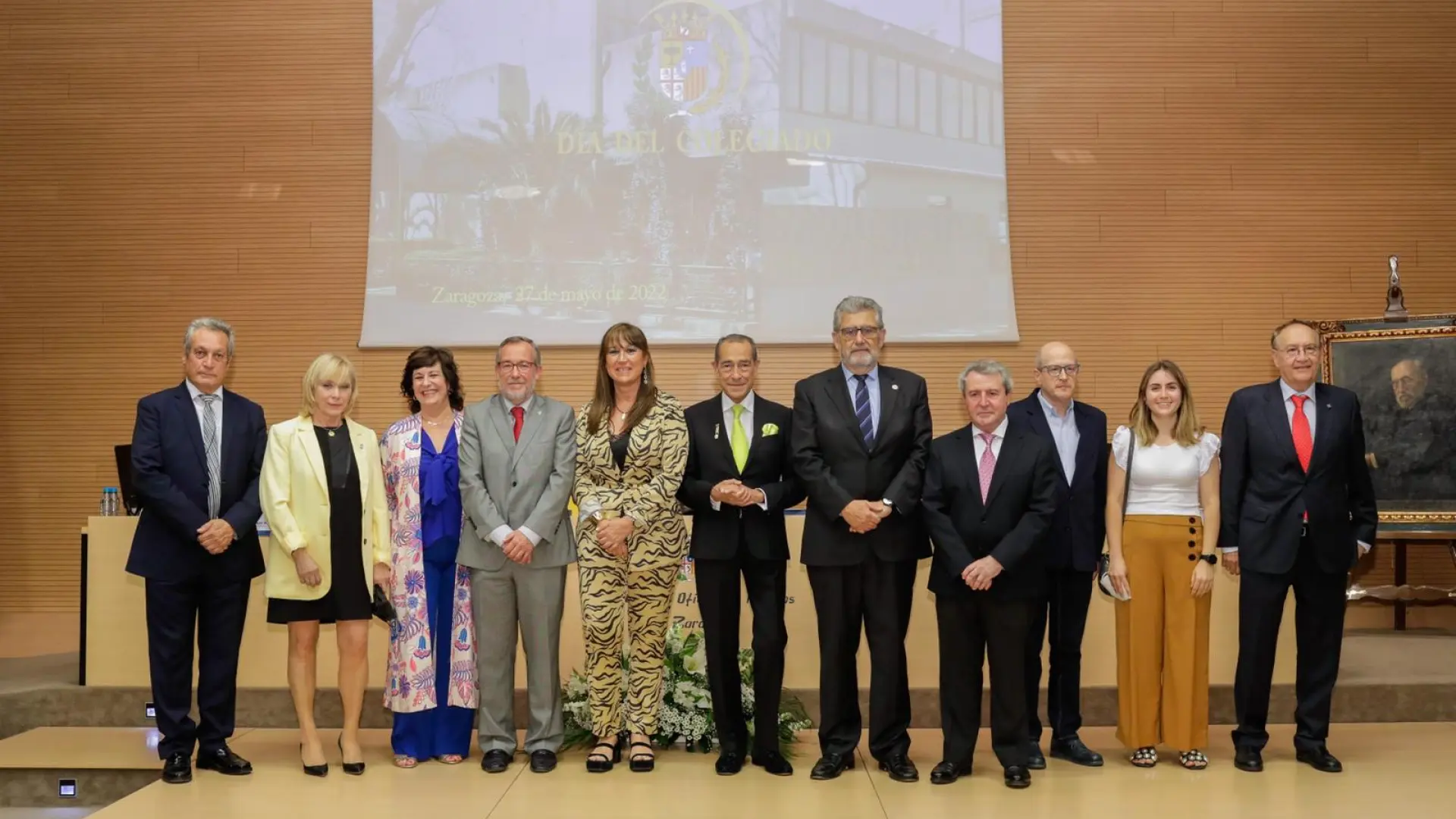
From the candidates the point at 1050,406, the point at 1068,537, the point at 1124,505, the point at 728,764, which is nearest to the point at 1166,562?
the point at 1124,505

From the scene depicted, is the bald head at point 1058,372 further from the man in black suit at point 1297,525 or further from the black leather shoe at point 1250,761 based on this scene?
the black leather shoe at point 1250,761

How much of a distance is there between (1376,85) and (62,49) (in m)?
8.07

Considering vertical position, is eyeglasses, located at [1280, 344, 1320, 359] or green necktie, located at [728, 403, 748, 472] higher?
eyeglasses, located at [1280, 344, 1320, 359]

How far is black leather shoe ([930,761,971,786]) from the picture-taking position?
391 cm

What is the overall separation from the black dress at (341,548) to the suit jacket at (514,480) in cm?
35

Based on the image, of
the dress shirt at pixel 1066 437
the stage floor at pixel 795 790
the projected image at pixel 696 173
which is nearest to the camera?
the stage floor at pixel 795 790

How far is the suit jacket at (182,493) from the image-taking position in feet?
13.1

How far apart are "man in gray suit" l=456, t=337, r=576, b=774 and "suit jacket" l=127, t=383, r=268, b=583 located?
0.78 m

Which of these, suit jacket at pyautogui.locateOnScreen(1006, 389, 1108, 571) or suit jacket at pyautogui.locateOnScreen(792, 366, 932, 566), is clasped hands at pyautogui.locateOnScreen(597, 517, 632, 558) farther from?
suit jacket at pyautogui.locateOnScreen(1006, 389, 1108, 571)

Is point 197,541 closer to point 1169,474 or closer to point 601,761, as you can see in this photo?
point 601,761

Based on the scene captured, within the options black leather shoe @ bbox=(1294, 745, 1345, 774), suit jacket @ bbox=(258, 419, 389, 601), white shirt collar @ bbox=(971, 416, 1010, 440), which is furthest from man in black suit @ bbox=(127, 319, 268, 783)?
black leather shoe @ bbox=(1294, 745, 1345, 774)

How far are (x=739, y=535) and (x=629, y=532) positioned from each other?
14.8 inches

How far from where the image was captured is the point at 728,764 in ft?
13.3

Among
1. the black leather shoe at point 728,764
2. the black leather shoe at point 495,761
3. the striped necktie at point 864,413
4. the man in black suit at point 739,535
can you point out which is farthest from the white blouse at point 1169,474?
the black leather shoe at point 495,761
